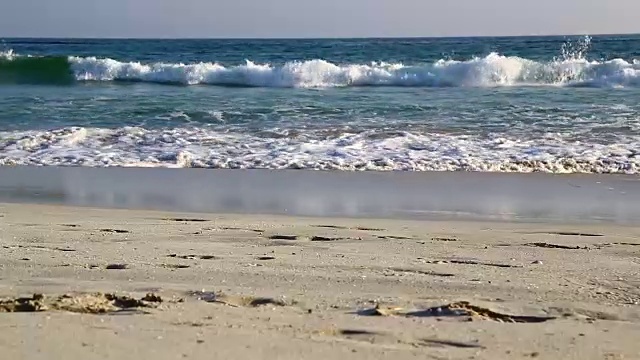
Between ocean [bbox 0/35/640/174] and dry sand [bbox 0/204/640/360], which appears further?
ocean [bbox 0/35/640/174]

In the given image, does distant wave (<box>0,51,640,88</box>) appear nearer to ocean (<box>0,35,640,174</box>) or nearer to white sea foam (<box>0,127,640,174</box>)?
ocean (<box>0,35,640,174</box>)

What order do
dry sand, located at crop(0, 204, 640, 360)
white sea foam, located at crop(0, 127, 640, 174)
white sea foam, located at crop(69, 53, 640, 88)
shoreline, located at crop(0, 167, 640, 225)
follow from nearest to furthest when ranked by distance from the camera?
dry sand, located at crop(0, 204, 640, 360) < shoreline, located at crop(0, 167, 640, 225) < white sea foam, located at crop(0, 127, 640, 174) < white sea foam, located at crop(69, 53, 640, 88)

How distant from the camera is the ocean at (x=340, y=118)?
884 cm

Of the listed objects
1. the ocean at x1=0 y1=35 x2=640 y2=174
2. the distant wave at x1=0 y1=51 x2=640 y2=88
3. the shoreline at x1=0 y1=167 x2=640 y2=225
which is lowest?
the shoreline at x1=0 y1=167 x2=640 y2=225

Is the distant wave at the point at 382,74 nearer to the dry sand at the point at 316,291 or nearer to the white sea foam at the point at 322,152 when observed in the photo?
the white sea foam at the point at 322,152

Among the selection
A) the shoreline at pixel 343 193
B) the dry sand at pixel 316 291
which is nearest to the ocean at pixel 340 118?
the shoreline at pixel 343 193

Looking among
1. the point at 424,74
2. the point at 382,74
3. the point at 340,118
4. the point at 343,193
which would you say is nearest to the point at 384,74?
the point at 382,74

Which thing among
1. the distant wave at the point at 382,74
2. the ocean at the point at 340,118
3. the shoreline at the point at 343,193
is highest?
the distant wave at the point at 382,74

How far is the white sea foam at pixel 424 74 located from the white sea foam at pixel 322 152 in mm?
10307

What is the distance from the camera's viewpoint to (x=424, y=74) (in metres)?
21.1

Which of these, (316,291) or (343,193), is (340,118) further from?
(316,291)

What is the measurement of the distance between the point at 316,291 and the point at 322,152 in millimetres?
5852

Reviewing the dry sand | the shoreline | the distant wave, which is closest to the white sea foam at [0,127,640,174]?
the shoreline

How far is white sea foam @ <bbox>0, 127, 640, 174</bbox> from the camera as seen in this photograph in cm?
840
